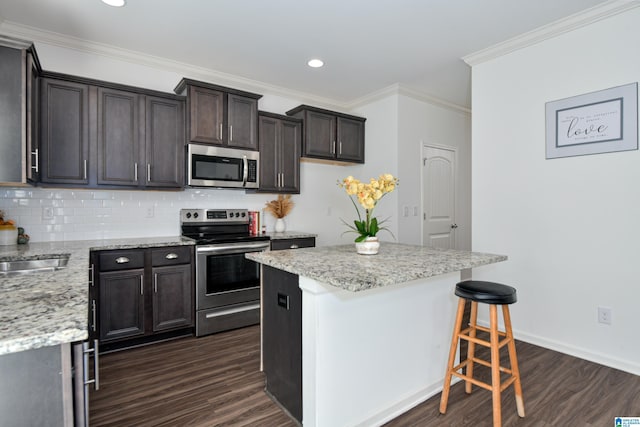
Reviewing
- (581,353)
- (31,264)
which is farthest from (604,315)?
(31,264)

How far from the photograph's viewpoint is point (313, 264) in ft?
5.62

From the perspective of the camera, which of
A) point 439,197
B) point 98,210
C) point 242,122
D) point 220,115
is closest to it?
point 98,210

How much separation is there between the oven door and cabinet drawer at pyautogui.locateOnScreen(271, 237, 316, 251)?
4.8 inches

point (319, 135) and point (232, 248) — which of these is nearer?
point (232, 248)

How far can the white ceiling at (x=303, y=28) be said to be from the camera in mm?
2494

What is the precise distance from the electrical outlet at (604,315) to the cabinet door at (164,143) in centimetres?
374

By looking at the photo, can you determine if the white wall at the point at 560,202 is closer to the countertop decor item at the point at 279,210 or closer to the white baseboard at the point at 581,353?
the white baseboard at the point at 581,353

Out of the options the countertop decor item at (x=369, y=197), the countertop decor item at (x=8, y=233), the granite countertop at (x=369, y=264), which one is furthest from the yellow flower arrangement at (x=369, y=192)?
the countertop decor item at (x=8, y=233)

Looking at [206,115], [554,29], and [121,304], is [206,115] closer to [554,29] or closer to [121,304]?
[121,304]

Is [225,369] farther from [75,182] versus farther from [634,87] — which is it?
[634,87]

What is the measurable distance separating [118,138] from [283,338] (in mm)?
2364

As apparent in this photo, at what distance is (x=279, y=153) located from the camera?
3.96 meters

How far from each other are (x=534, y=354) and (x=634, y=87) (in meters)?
2.14

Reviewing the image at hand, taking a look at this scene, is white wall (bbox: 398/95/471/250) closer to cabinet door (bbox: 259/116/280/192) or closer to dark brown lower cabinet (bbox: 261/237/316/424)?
cabinet door (bbox: 259/116/280/192)
